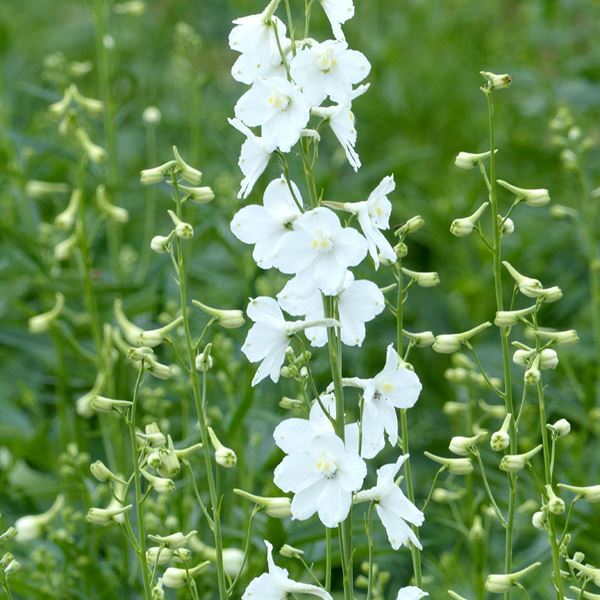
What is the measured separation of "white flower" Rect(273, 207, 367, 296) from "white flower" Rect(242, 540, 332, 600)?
0.44 meters

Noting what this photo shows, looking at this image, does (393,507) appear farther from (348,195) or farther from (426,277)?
(348,195)

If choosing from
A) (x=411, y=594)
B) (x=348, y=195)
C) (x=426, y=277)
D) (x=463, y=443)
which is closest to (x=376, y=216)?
(x=426, y=277)

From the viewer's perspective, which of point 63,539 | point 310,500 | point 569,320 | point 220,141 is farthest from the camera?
point 569,320

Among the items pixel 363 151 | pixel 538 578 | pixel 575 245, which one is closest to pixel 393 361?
pixel 538 578

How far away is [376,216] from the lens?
1858mm

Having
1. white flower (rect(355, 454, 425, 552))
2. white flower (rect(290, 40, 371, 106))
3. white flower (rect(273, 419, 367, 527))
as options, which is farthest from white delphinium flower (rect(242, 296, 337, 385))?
white flower (rect(290, 40, 371, 106))

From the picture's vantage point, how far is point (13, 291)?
4461 mm

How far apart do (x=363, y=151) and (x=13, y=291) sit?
2.56 m

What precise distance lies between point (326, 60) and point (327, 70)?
0.7 inches

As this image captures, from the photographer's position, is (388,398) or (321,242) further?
(388,398)

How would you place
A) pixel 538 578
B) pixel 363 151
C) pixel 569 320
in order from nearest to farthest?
1. pixel 538 578
2. pixel 569 320
3. pixel 363 151

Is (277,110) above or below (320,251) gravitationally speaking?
above

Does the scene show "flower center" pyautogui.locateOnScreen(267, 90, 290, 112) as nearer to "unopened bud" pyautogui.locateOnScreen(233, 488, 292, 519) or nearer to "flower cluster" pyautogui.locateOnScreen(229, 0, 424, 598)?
"flower cluster" pyautogui.locateOnScreen(229, 0, 424, 598)

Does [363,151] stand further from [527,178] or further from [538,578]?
[538,578]
